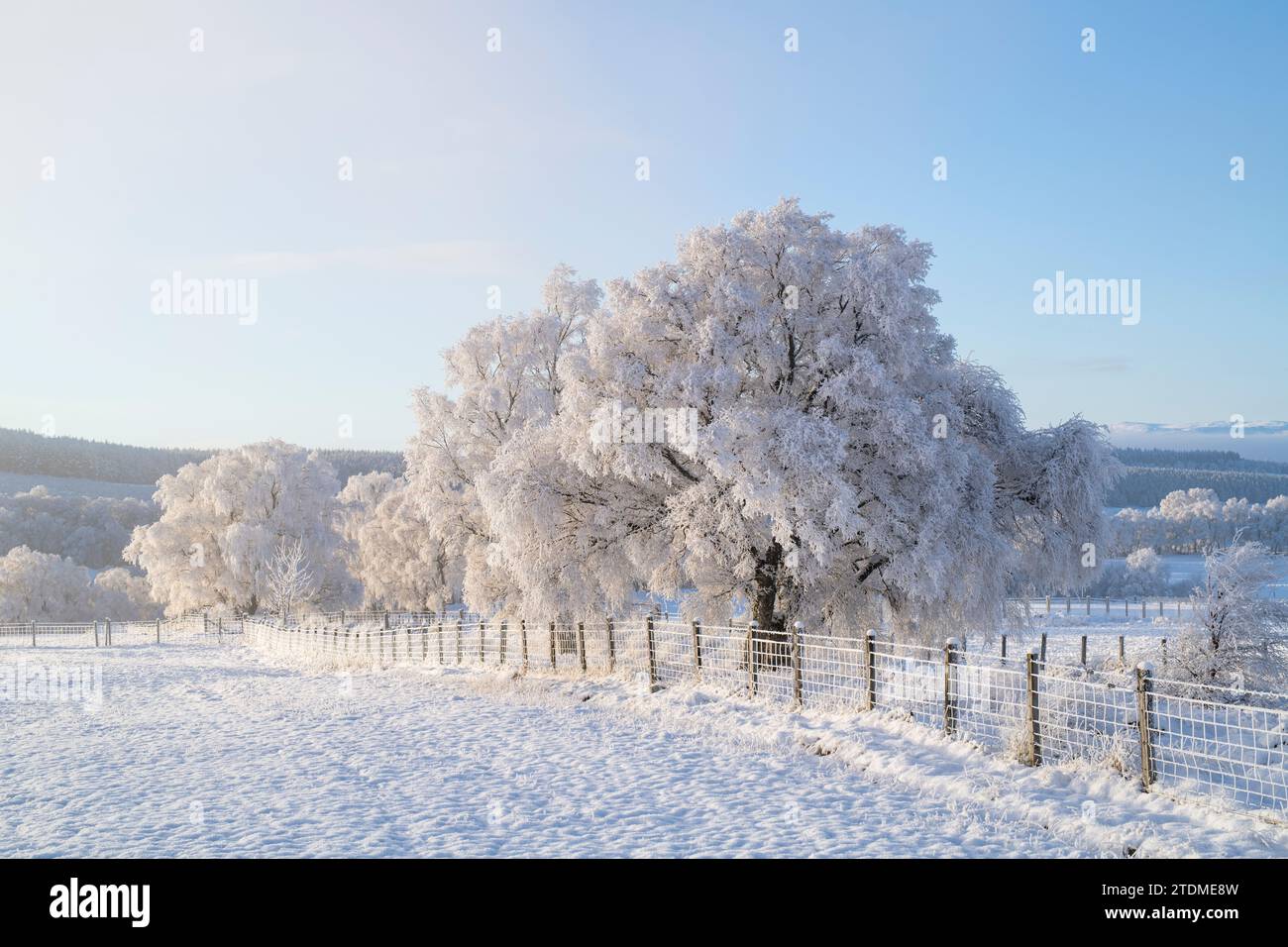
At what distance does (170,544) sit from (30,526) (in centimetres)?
7755

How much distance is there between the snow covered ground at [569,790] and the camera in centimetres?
793

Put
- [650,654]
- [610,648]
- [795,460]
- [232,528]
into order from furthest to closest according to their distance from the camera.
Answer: [232,528] → [610,648] → [795,460] → [650,654]

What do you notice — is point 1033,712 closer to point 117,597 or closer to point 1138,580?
point 117,597

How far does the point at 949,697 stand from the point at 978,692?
4.78m

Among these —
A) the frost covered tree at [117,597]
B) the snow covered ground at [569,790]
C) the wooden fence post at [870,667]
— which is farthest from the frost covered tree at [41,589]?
the wooden fence post at [870,667]

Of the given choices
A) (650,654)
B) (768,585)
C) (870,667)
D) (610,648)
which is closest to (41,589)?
(610,648)

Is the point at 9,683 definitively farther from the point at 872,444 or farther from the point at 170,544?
the point at 170,544

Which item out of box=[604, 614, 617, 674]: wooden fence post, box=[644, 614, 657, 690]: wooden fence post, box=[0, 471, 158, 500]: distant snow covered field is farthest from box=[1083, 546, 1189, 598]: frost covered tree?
box=[0, 471, 158, 500]: distant snow covered field

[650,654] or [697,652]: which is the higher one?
[697,652]

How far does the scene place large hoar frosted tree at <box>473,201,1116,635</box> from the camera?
62.4 ft

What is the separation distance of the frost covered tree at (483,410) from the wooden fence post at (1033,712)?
65.4ft

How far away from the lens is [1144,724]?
29.7ft

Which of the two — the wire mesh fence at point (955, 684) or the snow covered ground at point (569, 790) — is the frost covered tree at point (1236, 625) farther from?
the snow covered ground at point (569, 790)
